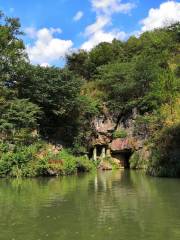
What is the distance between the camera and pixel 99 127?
3997cm

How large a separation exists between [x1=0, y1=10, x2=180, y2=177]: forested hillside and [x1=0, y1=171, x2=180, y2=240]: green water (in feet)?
29.6

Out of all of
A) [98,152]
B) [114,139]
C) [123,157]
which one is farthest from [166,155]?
[98,152]

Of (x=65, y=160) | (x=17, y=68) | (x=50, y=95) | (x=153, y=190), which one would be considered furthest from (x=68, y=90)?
(x=153, y=190)

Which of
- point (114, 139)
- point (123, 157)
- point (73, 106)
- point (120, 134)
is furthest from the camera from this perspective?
point (123, 157)

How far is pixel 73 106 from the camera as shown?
37.8 metres

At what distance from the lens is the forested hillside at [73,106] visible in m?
30.0

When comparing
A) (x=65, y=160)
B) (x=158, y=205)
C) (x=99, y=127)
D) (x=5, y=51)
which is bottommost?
(x=158, y=205)

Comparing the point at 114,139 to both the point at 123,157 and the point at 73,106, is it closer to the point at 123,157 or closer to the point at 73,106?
the point at 123,157

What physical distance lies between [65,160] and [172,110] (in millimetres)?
9561

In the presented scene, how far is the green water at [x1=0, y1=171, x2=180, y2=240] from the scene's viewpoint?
1090cm

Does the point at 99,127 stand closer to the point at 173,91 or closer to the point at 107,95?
the point at 107,95

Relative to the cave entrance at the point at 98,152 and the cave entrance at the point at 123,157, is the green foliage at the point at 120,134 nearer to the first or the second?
the cave entrance at the point at 98,152

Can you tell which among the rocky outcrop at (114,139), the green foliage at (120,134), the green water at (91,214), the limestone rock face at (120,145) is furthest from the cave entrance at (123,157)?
the green water at (91,214)

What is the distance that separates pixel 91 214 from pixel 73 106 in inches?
964
